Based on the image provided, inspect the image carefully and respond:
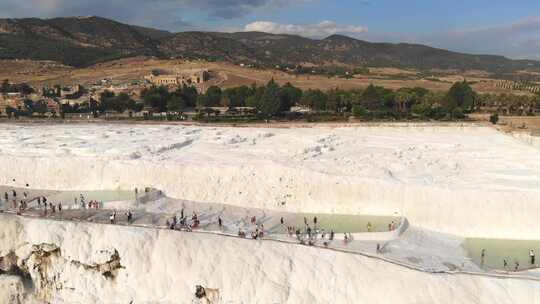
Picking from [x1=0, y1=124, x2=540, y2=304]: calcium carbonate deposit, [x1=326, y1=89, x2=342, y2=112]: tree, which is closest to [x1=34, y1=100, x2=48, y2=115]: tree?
[x1=0, y1=124, x2=540, y2=304]: calcium carbonate deposit

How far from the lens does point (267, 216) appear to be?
2689cm

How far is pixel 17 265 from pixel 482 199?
78.7 ft

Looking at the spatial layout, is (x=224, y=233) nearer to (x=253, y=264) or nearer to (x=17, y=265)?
(x=253, y=264)

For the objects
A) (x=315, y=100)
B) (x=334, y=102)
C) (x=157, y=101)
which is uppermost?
(x=315, y=100)

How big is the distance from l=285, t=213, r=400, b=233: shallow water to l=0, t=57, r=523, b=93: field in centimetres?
7079

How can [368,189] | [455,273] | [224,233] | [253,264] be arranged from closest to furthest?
[455,273] < [253,264] < [224,233] < [368,189]

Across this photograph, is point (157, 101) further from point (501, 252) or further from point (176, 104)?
point (501, 252)

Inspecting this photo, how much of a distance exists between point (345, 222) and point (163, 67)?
100419 mm

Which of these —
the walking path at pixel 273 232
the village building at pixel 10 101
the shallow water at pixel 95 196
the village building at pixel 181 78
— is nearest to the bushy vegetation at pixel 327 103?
the village building at pixel 10 101

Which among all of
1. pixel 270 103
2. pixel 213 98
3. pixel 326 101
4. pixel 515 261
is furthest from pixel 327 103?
pixel 515 261

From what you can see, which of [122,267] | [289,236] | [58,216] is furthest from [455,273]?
[58,216]

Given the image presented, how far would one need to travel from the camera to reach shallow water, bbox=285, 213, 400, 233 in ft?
79.8

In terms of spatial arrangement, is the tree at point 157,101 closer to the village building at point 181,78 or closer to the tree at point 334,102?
the tree at point 334,102

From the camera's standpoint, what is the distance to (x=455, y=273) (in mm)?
18062
